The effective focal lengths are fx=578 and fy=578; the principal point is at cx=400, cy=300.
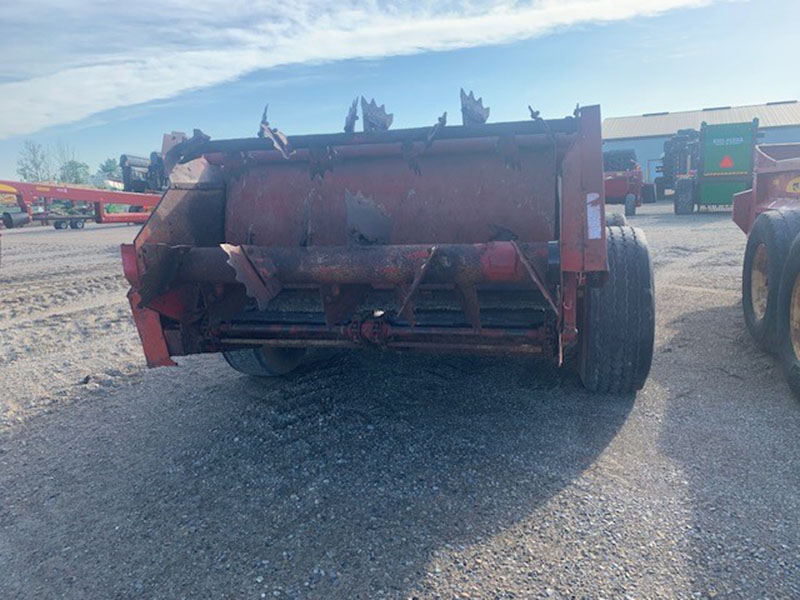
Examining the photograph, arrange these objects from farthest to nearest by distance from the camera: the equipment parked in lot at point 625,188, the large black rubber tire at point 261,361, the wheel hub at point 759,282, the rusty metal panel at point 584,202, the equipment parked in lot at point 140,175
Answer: the equipment parked in lot at point 625,188
the equipment parked in lot at point 140,175
the wheel hub at point 759,282
the large black rubber tire at point 261,361
the rusty metal panel at point 584,202

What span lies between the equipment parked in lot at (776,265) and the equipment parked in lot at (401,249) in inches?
42.4

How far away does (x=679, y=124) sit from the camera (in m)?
45.5

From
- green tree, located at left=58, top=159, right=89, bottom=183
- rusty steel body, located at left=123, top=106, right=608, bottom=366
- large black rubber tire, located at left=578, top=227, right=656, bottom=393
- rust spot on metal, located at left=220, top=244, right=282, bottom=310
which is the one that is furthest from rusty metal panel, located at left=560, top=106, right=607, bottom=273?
green tree, located at left=58, top=159, right=89, bottom=183

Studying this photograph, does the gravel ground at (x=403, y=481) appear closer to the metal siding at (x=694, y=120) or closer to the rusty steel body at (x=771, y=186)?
the rusty steel body at (x=771, y=186)

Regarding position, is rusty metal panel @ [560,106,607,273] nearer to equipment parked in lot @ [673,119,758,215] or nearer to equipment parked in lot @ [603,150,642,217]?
equipment parked in lot @ [603,150,642,217]

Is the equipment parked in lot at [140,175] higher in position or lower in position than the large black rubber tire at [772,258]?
higher

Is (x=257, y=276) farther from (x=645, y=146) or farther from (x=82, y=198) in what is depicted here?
(x=645, y=146)

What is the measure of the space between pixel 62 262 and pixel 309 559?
1239 centimetres

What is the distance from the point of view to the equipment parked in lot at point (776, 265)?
12.1 feet

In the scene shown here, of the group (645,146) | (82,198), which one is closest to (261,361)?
(82,198)

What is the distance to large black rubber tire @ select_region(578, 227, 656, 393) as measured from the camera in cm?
333

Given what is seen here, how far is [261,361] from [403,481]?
169 cm

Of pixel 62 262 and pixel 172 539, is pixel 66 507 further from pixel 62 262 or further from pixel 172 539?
pixel 62 262

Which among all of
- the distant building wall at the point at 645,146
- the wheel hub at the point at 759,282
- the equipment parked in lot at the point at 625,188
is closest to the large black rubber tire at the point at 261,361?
the wheel hub at the point at 759,282
